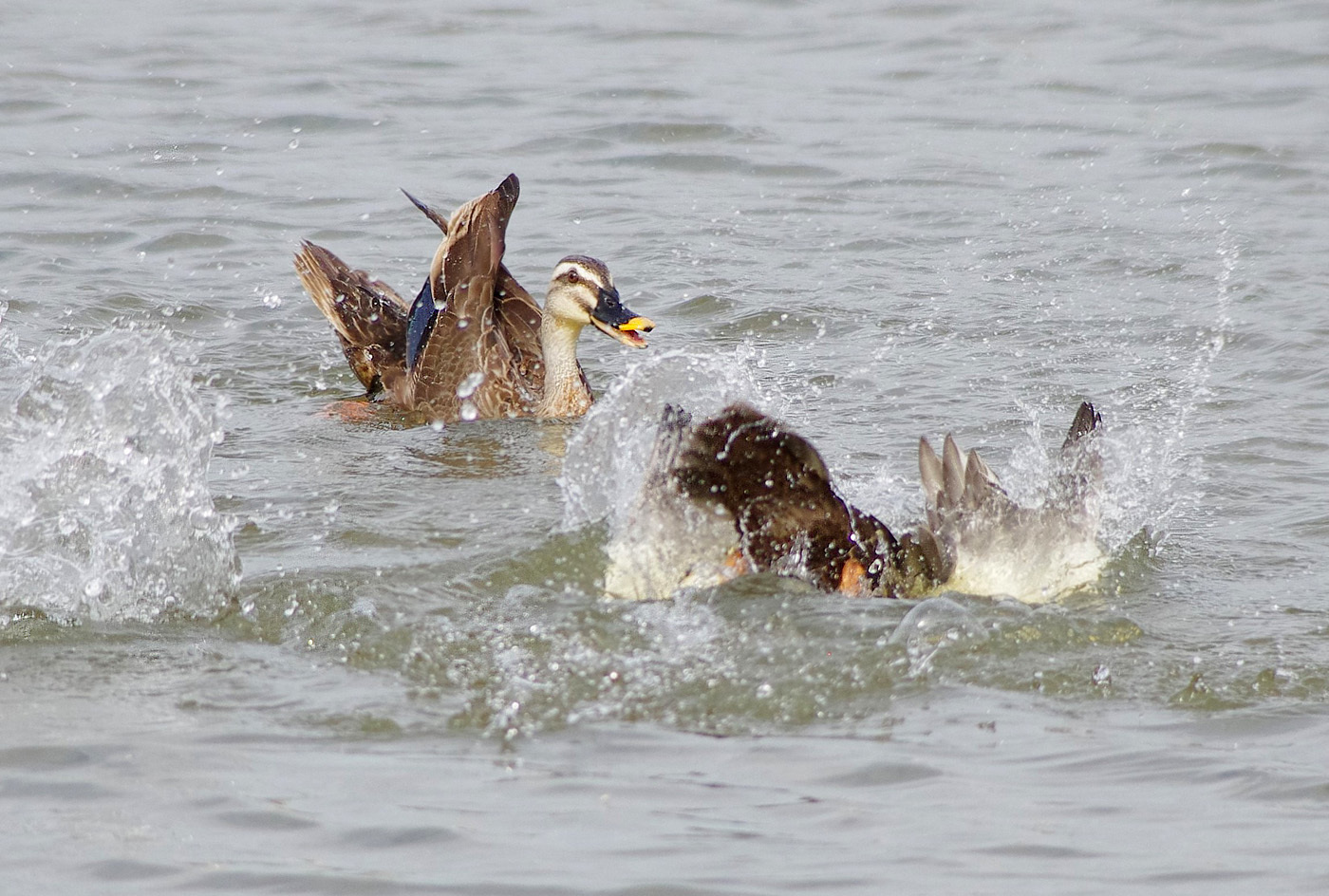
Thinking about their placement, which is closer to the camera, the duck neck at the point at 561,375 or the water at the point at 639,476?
the water at the point at 639,476

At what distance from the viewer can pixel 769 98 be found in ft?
46.2

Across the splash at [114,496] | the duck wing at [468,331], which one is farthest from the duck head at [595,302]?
the splash at [114,496]

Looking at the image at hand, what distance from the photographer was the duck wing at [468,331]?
8305 mm

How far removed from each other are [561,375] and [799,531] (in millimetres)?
3095

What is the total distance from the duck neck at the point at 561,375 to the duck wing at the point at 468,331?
0.37 feet

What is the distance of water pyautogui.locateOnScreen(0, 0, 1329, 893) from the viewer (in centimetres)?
406

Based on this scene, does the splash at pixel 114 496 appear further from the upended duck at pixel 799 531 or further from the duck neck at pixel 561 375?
the duck neck at pixel 561 375

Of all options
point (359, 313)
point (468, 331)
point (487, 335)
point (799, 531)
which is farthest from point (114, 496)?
point (359, 313)

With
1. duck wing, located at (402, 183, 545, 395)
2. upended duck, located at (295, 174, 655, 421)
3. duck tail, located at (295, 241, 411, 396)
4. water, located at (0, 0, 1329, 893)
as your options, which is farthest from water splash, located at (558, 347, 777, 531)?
duck tail, located at (295, 241, 411, 396)

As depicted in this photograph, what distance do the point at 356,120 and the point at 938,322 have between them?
585cm

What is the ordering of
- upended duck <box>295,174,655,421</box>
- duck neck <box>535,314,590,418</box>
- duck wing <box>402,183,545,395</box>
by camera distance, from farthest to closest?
duck wing <box>402,183,545,395</box>, duck neck <box>535,314,590,418</box>, upended duck <box>295,174,655,421</box>

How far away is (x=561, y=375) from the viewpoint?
846cm

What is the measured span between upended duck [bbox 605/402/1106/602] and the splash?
1354mm

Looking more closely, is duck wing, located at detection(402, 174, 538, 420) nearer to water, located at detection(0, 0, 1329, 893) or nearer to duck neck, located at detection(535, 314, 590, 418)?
duck neck, located at detection(535, 314, 590, 418)
